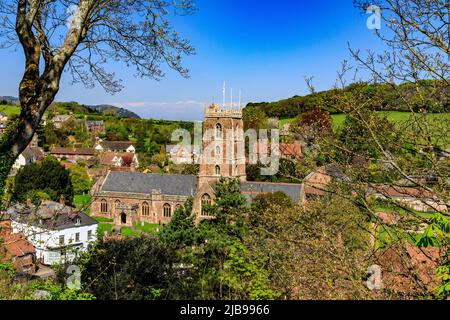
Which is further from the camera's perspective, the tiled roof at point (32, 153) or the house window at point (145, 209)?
the tiled roof at point (32, 153)

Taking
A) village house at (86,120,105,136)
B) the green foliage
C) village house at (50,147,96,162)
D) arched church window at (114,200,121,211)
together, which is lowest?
arched church window at (114,200,121,211)

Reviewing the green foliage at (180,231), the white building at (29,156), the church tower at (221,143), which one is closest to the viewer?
the green foliage at (180,231)

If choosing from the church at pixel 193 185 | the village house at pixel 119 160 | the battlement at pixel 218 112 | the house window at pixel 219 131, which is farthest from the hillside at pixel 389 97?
the village house at pixel 119 160

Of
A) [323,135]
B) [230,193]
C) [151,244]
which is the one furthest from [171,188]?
[323,135]

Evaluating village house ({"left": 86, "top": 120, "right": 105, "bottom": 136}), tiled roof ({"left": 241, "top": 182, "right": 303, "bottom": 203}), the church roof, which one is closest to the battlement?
tiled roof ({"left": 241, "top": 182, "right": 303, "bottom": 203})

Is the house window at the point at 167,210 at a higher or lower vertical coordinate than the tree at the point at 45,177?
lower

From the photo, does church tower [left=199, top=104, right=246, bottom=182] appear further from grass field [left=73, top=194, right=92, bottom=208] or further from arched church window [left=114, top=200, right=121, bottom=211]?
grass field [left=73, top=194, right=92, bottom=208]

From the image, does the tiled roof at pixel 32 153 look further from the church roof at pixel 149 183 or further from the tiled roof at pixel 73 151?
the church roof at pixel 149 183

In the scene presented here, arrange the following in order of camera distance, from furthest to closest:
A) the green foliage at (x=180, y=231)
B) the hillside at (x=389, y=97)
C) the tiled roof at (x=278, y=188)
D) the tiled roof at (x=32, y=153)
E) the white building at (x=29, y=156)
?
the tiled roof at (x=32, y=153)
the white building at (x=29, y=156)
the tiled roof at (x=278, y=188)
the green foliage at (x=180, y=231)
the hillside at (x=389, y=97)

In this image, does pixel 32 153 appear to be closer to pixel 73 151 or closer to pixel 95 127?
pixel 73 151
